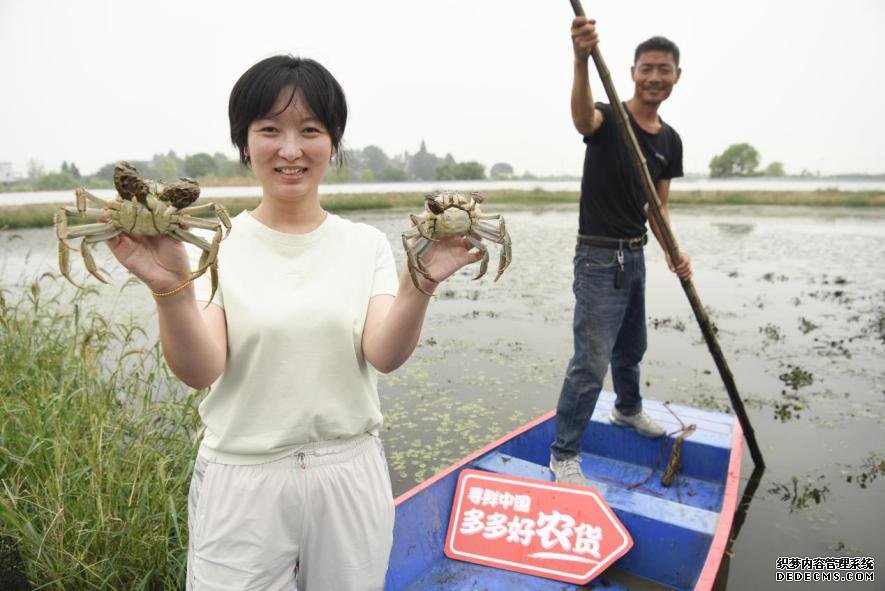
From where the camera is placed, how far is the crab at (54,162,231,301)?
1.37 metres

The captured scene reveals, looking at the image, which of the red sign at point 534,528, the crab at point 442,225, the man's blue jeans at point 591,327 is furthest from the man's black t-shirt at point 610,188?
the crab at point 442,225

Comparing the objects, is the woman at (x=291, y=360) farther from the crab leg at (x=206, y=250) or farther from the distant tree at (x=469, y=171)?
the distant tree at (x=469, y=171)

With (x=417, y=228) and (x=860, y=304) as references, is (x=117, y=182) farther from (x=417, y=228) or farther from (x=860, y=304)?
(x=860, y=304)

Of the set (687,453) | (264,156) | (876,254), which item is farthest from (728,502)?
(876,254)

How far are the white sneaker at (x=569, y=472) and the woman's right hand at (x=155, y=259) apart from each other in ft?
11.1

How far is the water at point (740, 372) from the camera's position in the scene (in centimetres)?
492

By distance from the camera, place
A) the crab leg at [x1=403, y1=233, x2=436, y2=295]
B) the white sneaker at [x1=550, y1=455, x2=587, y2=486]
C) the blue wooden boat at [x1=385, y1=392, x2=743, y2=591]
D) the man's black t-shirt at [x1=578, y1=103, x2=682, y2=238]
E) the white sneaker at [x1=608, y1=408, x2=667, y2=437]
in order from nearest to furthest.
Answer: the crab leg at [x1=403, y1=233, x2=436, y2=295], the blue wooden boat at [x1=385, y1=392, x2=743, y2=591], the man's black t-shirt at [x1=578, y1=103, x2=682, y2=238], the white sneaker at [x1=550, y1=455, x2=587, y2=486], the white sneaker at [x1=608, y1=408, x2=667, y2=437]

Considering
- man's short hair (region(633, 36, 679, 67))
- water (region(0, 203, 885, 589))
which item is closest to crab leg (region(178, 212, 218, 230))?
man's short hair (region(633, 36, 679, 67))

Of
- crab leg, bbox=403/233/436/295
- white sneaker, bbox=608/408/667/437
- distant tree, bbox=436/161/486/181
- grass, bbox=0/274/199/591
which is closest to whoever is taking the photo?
crab leg, bbox=403/233/436/295

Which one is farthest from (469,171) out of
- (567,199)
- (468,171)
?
(567,199)

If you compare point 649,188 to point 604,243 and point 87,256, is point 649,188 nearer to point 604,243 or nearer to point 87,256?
point 604,243

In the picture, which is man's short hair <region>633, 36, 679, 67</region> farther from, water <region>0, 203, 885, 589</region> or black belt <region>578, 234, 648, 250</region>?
water <region>0, 203, 885, 589</region>

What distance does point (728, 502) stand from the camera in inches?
143

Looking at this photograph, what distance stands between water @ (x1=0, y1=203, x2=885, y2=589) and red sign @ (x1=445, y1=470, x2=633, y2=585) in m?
1.30
